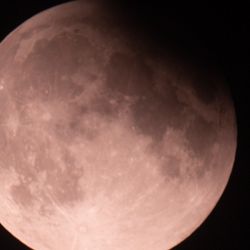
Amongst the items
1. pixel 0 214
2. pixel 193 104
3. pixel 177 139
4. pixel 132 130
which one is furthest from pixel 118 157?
pixel 0 214

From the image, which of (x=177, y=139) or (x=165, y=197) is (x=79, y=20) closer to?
(x=177, y=139)

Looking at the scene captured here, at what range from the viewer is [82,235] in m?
2.40

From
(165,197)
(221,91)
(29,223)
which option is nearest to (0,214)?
(29,223)

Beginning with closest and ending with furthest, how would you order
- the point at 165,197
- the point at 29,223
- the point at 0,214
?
the point at 165,197
the point at 29,223
the point at 0,214

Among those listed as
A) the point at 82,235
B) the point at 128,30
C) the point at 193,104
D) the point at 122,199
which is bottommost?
the point at 82,235

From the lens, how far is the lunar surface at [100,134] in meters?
2.18

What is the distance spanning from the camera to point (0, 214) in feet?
8.87

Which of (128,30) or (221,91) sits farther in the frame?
(221,91)

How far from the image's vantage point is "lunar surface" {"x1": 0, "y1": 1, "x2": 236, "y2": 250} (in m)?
2.18

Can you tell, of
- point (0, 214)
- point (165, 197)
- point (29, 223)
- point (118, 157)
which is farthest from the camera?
point (0, 214)

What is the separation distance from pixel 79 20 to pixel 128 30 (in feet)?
0.96

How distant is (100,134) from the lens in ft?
7.10

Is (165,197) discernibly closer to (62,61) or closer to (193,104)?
(193,104)

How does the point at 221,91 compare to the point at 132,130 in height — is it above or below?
below
